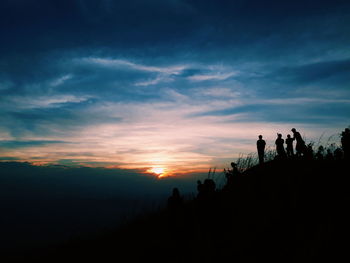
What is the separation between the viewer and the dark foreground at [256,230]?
504 cm

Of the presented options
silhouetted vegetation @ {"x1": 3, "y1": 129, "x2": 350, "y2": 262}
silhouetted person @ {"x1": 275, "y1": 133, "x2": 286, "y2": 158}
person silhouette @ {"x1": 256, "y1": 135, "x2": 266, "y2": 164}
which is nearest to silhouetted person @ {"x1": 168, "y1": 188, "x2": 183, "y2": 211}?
silhouetted vegetation @ {"x1": 3, "y1": 129, "x2": 350, "y2": 262}

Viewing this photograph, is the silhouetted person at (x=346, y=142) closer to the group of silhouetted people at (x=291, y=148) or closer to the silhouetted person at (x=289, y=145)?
the group of silhouetted people at (x=291, y=148)

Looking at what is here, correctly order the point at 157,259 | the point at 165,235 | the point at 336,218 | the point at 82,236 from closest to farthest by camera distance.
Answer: the point at 336,218
the point at 157,259
the point at 165,235
the point at 82,236

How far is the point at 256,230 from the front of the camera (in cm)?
614

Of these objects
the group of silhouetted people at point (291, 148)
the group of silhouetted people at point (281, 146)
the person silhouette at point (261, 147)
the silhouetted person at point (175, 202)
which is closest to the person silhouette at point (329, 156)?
the group of silhouetted people at point (291, 148)

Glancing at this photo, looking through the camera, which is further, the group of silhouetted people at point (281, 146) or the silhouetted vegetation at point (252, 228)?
the group of silhouetted people at point (281, 146)

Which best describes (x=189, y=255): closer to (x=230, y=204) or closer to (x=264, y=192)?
(x=230, y=204)


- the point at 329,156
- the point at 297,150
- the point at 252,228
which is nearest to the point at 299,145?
the point at 297,150

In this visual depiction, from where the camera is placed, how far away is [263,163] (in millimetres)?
14406

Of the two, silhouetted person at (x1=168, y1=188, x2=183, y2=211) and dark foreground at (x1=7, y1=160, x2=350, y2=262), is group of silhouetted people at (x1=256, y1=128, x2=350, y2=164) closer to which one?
dark foreground at (x1=7, y1=160, x2=350, y2=262)

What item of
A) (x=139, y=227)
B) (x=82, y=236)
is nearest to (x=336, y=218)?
(x=139, y=227)

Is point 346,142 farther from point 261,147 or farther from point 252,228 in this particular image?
point 252,228

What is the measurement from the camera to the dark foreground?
5.04 m

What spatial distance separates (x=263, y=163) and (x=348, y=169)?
5536 mm
